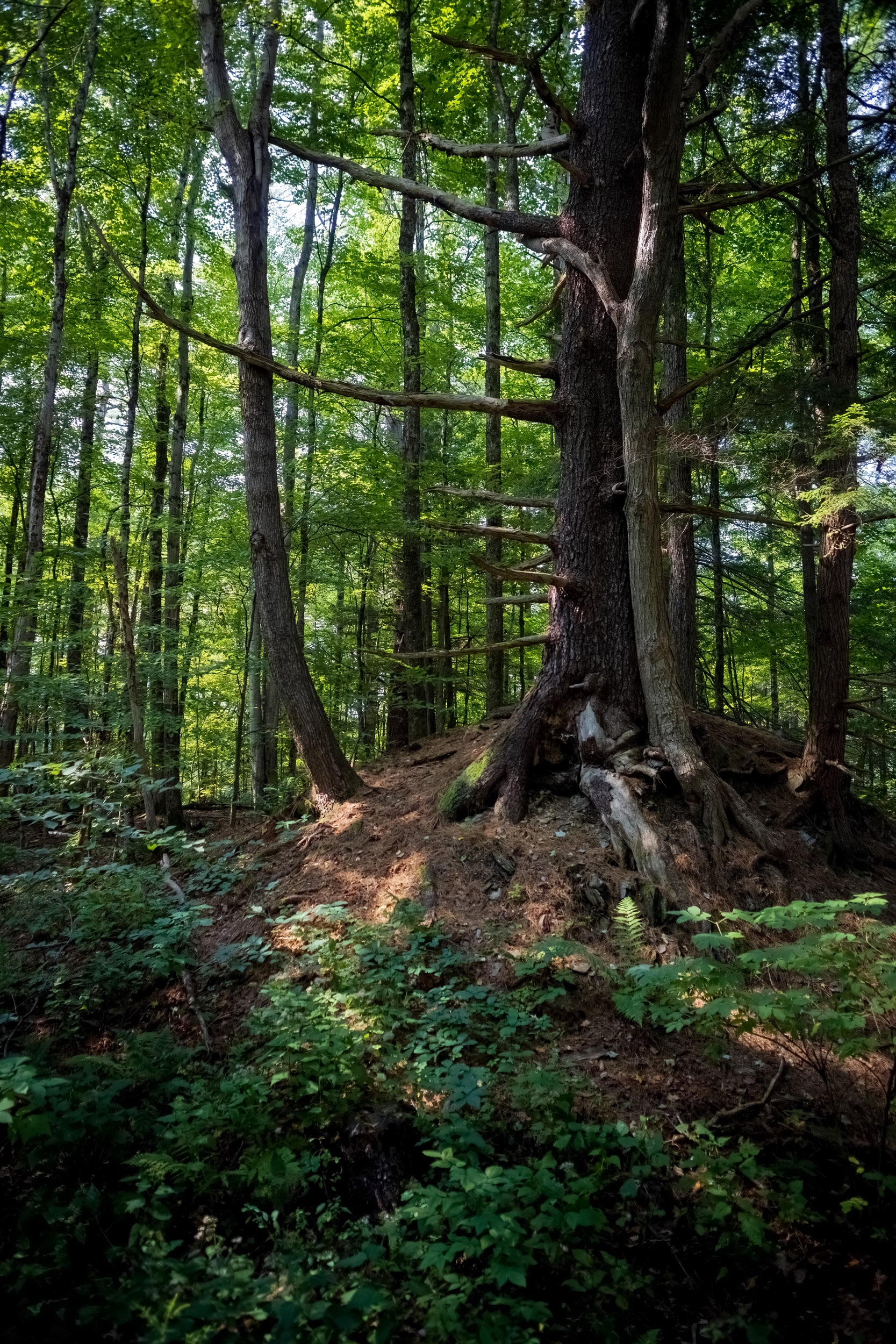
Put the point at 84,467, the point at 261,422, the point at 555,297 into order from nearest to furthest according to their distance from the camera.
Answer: the point at 555,297 → the point at 261,422 → the point at 84,467

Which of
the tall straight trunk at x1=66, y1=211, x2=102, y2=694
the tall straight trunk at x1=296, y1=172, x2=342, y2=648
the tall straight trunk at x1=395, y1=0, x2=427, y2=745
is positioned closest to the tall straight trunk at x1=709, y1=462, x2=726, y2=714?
the tall straight trunk at x1=395, y1=0, x2=427, y2=745

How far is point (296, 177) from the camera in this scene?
1287cm

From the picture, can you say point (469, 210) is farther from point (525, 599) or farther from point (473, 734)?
point (473, 734)

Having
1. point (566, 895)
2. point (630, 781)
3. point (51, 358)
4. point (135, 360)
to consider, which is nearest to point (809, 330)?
point (630, 781)

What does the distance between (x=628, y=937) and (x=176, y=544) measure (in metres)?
10.3

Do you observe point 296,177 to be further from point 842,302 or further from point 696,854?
point 696,854

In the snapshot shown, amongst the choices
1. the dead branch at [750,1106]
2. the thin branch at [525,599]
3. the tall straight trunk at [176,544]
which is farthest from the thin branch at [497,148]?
the dead branch at [750,1106]

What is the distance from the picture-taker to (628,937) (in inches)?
172

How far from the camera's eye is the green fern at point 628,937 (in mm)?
A: 4293

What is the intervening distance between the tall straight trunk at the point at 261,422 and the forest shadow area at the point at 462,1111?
6.97ft

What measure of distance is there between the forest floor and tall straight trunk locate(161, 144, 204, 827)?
3399 mm

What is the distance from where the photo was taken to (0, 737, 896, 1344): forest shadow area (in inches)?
97.7

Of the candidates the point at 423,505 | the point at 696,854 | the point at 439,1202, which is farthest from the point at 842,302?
the point at 439,1202

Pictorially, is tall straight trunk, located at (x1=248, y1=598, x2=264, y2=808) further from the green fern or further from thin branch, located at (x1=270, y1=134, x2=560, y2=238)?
the green fern
